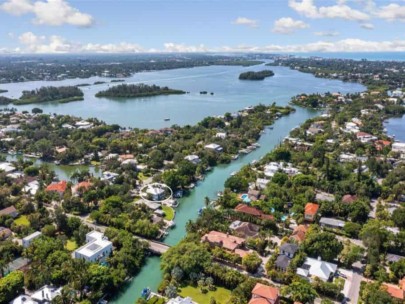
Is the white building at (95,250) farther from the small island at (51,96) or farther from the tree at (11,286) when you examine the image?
the small island at (51,96)

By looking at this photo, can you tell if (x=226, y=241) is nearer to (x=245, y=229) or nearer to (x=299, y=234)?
(x=245, y=229)

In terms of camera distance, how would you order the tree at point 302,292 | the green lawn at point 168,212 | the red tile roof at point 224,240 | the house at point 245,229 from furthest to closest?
the green lawn at point 168,212 < the house at point 245,229 < the red tile roof at point 224,240 < the tree at point 302,292

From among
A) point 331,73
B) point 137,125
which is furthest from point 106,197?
point 331,73

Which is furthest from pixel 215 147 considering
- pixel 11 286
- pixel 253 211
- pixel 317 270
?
pixel 11 286

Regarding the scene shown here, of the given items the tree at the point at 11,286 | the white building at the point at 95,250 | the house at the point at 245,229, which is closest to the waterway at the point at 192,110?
the white building at the point at 95,250

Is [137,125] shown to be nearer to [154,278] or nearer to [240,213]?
[240,213]

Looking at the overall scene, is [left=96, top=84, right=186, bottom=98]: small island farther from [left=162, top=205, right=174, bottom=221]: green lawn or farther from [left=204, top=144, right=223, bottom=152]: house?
[left=162, top=205, right=174, bottom=221]: green lawn
